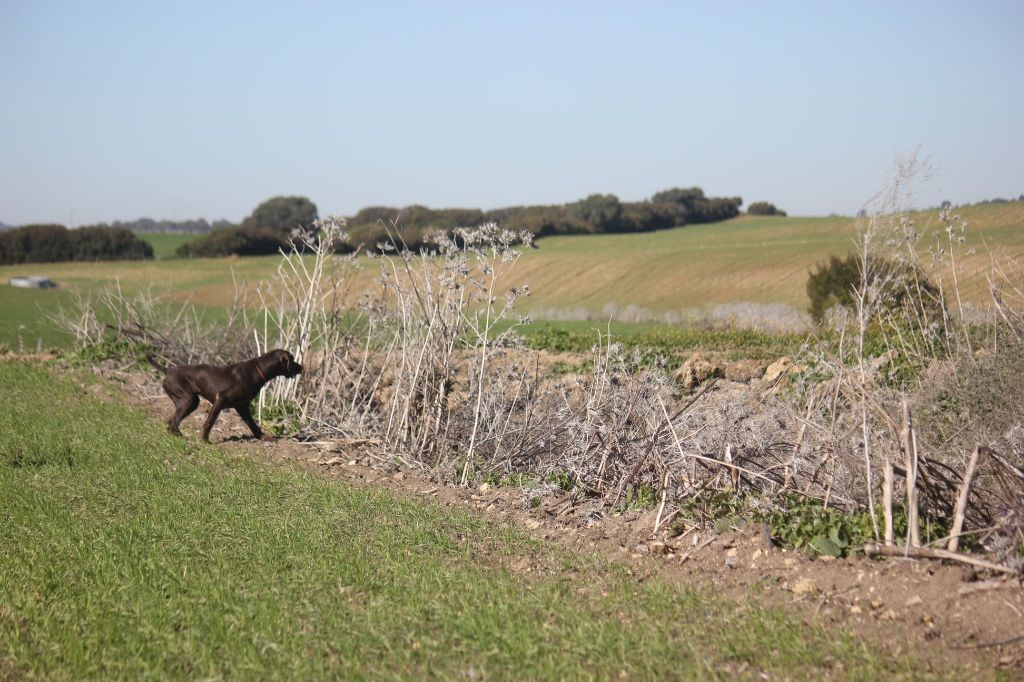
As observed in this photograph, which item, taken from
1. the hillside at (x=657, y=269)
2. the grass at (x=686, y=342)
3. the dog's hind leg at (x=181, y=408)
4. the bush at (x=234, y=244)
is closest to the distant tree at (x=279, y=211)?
the bush at (x=234, y=244)

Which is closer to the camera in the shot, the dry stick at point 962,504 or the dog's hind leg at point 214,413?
the dry stick at point 962,504

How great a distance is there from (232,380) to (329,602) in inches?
218

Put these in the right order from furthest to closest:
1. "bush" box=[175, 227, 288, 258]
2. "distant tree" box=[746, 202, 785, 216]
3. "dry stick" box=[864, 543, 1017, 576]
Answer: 1. "distant tree" box=[746, 202, 785, 216]
2. "bush" box=[175, 227, 288, 258]
3. "dry stick" box=[864, 543, 1017, 576]

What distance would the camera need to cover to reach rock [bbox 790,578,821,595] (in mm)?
5516

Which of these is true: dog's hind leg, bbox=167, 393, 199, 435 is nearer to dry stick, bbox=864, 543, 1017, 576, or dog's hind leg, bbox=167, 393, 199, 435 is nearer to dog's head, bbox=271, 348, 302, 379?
dog's head, bbox=271, 348, 302, 379

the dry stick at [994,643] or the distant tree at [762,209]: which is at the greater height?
the distant tree at [762,209]

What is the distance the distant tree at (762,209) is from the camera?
339 ft

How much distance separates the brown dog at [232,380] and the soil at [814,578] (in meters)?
2.55

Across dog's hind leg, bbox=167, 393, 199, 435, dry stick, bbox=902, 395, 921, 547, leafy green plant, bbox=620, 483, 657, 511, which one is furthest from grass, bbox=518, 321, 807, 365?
dry stick, bbox=902, 395, 921, 547

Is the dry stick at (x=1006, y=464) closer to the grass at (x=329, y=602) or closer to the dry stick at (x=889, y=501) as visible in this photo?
the dry stick at (x=889, y=501)

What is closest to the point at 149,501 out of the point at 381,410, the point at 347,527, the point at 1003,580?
the point at 347,527

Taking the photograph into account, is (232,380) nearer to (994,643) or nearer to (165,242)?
(994,643)

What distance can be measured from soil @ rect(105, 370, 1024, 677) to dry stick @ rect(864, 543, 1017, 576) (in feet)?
0.16

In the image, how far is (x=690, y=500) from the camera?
22.8 feet
